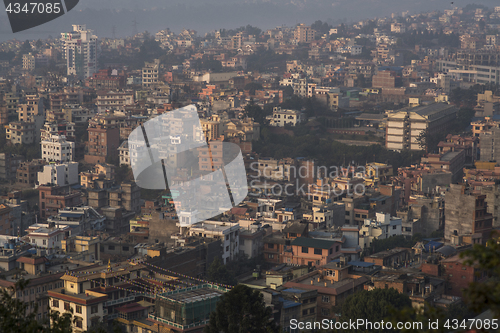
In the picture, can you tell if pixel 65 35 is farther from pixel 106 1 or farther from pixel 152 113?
pixel 106 1

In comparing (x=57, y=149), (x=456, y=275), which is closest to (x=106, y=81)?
(x=57, y=149)

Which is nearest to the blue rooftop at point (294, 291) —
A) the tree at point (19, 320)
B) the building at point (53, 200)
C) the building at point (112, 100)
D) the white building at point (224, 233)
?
the white building at point (224, 233)

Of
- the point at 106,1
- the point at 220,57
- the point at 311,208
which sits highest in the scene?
the point at 106,1

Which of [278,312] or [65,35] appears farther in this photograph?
[65,35]

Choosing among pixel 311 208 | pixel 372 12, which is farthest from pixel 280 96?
pixel 372 12

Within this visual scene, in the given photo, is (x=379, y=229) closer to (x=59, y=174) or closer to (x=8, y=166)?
(x=59, y=174)

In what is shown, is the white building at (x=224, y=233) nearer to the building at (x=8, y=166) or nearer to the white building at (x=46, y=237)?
the white building at (x=46, y=237)

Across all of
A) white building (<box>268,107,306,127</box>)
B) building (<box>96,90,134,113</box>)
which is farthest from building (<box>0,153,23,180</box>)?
white building (<box>268,107,306,127</box>)

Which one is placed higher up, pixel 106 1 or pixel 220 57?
pixel 106 1
